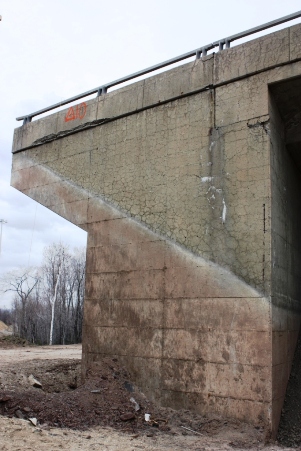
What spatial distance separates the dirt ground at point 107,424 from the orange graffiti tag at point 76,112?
4848 mm

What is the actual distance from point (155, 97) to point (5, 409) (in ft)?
18.4

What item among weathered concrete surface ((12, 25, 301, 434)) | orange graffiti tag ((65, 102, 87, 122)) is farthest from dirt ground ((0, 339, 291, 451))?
orange graffiti tag ((65, 102, 87, 122))

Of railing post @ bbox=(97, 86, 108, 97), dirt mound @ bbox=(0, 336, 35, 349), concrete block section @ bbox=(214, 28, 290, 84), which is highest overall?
railing post @ bbox=(97, 86, 108, 97)

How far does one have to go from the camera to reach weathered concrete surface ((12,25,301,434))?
20.6 feet

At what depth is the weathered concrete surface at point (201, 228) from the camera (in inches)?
247

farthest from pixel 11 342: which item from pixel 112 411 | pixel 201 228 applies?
pixel 201 228

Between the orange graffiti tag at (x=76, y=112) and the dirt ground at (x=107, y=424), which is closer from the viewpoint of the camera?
the dirt ground at (x=107, y=424)

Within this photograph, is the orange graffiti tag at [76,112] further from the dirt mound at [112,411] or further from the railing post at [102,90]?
the dirt mound at [112,411]

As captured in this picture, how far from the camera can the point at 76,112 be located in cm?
902

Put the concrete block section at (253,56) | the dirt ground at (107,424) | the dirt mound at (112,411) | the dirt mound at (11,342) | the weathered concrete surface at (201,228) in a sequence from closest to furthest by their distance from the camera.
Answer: the dirt ground at (107,424), the dirt mound at (112,411), the weathered concrete surface at (201,228), the concrete block section at (253,56), the dirt mound at (11,342)

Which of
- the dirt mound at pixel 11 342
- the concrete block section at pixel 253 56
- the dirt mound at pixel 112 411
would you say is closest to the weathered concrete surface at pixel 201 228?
the concrete block section at pixel 253 56

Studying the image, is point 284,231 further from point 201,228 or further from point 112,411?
point 112,411

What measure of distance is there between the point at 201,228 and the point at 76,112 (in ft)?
12.9

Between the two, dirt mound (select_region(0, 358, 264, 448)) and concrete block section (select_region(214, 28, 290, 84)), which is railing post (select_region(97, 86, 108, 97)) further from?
dirt mound (select_region(0, 358, 264, 448))
